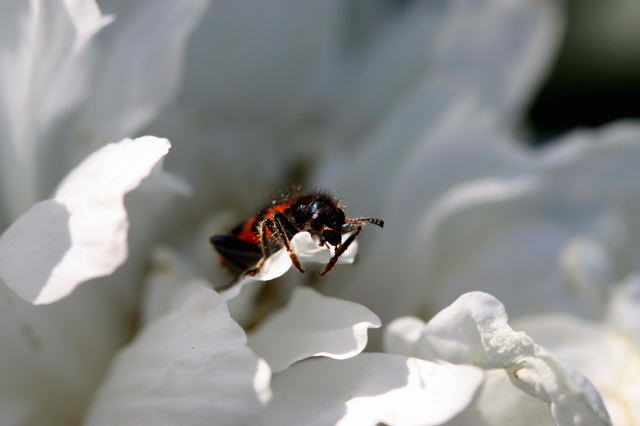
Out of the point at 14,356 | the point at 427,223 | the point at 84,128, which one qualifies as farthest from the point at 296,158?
the point at 14,356

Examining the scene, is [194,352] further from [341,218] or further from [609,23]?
[609,23]

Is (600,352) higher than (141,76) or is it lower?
lower

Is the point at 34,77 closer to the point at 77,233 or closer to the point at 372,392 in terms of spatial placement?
the point at 77,233

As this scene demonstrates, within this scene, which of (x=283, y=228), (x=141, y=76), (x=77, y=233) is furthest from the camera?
(x=141, y=76)

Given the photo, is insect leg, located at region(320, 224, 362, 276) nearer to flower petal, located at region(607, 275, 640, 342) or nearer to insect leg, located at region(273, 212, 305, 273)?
insect leg, located at region(273, 212, 305, 273)

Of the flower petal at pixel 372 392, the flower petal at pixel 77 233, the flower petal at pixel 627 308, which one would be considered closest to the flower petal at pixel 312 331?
the flower petal at pixel 372 392

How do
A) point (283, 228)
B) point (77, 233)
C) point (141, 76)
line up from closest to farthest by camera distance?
point (77, 233), point (283, 228), point (141, 76)

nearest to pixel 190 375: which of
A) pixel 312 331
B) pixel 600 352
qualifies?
pixel 312 331
